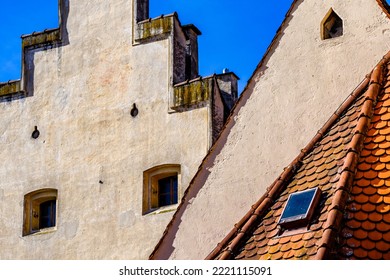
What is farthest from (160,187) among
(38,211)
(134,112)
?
(38,211)

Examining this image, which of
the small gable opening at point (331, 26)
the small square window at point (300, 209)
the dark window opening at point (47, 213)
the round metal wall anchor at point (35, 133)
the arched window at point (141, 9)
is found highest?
the arched window at point (141, 9)

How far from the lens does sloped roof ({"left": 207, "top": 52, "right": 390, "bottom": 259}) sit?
11.8 meters

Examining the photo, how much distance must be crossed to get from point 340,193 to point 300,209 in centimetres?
55

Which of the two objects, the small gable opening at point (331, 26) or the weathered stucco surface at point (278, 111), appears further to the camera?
the small gable opening at point (331, 26)

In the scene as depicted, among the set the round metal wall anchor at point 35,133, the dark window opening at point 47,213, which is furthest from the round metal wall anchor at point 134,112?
the dark window opening at point 47,213

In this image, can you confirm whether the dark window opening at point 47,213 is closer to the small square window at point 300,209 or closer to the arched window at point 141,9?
the arched window at point 141,9

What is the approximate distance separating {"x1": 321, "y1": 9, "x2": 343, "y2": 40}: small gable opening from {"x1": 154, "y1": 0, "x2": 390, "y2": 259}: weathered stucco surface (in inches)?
2.6

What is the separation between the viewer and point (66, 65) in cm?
1895

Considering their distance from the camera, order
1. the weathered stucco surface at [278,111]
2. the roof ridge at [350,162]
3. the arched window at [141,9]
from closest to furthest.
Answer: the roof ridge at [350,162] < the weathered stucco surface at [278,111] < the arched window at [141,9]

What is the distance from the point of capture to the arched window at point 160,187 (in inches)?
682

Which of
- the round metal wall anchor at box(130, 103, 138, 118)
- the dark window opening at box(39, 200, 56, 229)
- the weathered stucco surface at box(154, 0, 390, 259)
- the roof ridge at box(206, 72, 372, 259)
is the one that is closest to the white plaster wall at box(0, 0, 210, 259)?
the round metal wall anchor at box(130, 103, 138, 118)

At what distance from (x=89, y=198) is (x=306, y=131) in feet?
14.7

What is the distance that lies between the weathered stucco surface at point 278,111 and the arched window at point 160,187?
2372 mm

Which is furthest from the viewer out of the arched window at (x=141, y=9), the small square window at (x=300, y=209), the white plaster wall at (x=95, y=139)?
the arched window at (x=141, y=9)
